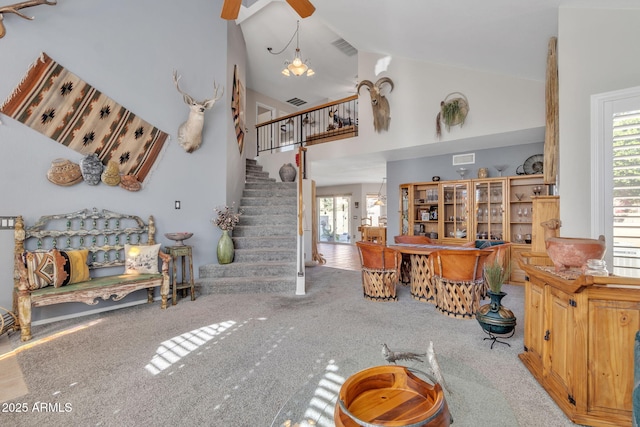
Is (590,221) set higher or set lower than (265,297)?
higher

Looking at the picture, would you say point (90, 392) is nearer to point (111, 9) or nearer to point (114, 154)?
point (114, 154)

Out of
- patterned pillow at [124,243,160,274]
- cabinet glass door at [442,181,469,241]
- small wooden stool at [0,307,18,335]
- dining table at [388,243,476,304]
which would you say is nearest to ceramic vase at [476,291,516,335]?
dining table at [388,243,476,304]

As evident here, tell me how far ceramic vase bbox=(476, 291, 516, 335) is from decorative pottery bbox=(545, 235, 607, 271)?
0.78m

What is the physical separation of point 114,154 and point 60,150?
53 centimetres

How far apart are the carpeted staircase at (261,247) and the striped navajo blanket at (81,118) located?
182 cm

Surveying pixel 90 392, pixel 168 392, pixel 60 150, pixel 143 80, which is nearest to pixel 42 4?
pixel 143 80

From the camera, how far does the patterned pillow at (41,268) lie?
288 cm

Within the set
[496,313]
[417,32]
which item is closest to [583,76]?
[496,313]

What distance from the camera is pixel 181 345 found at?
261 centimetres

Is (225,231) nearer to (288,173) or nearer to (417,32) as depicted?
(288,173)

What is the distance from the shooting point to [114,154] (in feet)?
12.3

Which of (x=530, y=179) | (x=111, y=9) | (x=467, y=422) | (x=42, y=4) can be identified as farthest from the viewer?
(x=530, y=179)

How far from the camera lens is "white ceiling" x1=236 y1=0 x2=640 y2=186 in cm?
302

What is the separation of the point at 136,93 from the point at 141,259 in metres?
2.24
